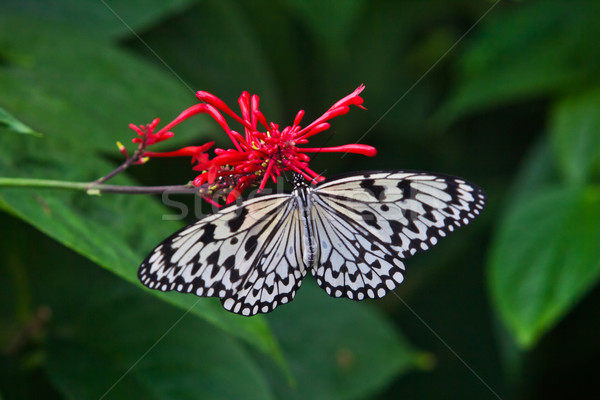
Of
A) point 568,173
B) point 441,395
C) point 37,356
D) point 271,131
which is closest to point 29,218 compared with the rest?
point 271,131

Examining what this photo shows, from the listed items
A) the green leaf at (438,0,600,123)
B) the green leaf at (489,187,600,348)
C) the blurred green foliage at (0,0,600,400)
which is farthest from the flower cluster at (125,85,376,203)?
the green leaf at (438,0,600,123)

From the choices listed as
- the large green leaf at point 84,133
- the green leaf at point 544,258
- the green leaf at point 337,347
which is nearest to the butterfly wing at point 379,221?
the large green leaf at point 84,133

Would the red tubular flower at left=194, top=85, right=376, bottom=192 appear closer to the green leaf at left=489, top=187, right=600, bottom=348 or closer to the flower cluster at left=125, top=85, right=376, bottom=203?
the flower cluster at left=125, top=85, right=376, bottom=203

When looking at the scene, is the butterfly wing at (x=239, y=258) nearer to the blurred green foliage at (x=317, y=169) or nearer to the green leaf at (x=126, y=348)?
the blurred green foliage at (x=317, y=169)

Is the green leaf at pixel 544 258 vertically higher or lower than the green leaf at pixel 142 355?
lower

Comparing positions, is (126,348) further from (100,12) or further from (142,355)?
(100,12)

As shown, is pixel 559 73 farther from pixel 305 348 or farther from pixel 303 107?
pixel 305 348

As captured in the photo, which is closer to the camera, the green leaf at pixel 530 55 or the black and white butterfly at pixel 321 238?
the black and white butterfly at pixel 321 238
